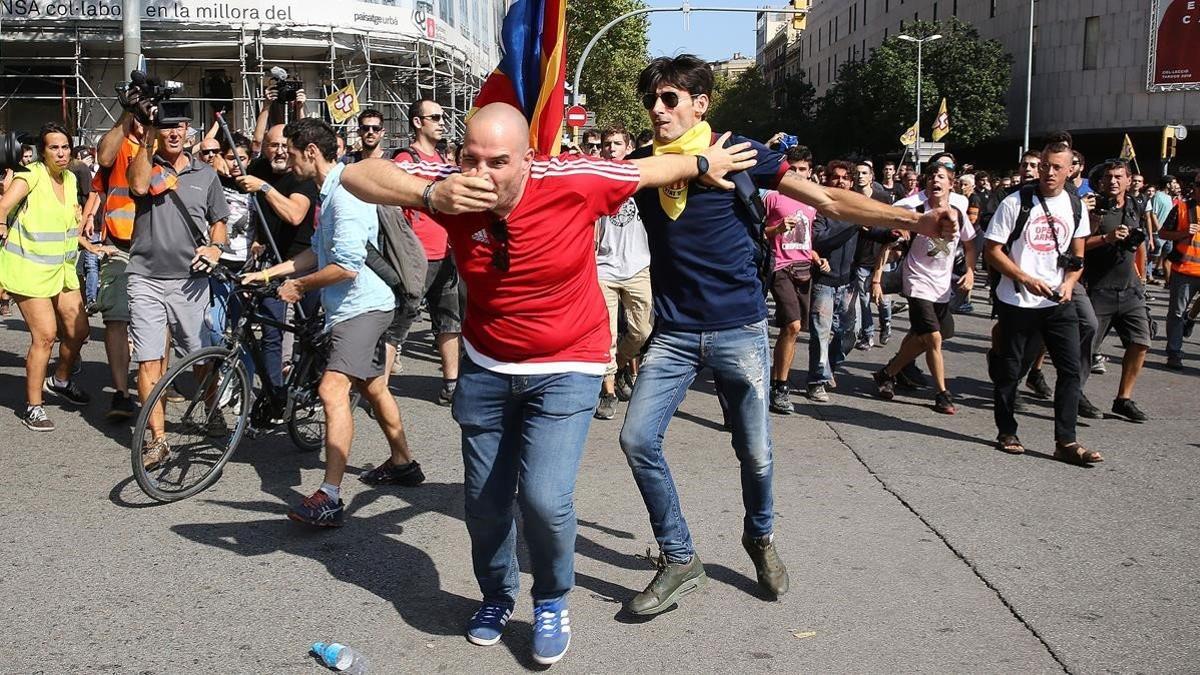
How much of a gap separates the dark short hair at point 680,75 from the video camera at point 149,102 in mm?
2889

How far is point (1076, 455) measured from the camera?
6520 mm

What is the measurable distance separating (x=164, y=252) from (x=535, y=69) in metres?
3.04

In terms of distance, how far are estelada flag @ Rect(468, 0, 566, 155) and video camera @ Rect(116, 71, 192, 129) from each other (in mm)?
2284

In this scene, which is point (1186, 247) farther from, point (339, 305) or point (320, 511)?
point (320, 511)

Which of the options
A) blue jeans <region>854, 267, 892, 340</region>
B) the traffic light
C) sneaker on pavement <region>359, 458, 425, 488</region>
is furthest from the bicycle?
the traffic light

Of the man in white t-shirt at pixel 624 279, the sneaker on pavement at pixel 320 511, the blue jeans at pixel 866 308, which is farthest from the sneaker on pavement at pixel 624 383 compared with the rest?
the sneaker on pavement at pixel 320 511

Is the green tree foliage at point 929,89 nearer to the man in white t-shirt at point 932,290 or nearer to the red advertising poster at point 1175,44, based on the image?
the red advertising poster at point 1175,44

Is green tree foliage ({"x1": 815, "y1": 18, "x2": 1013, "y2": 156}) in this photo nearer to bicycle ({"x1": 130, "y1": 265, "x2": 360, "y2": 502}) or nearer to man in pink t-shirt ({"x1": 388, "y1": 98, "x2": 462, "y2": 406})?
man in pink t-shirt ({"x1": 388, "y1": 98, "x2": 462, "y2": 406})

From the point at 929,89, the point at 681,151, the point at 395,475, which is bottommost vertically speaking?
the point at 395,475

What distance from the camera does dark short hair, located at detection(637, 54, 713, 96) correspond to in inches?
166

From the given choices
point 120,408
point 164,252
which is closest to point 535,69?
point 164,252

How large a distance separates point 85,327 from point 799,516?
521 centimetres

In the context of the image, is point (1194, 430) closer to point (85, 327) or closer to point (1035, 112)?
point (85, 327)

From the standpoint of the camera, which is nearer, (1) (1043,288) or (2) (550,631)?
(2) (550,631)
